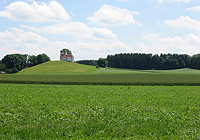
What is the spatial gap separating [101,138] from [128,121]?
321cm

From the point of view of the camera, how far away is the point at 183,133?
38.1 ft

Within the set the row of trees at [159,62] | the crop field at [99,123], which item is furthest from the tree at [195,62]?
the crop field at [99,123]

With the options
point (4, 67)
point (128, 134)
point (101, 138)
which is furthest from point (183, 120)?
point (4, 67)

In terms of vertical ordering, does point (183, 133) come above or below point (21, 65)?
below

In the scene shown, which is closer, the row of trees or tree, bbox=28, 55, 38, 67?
the row of trees

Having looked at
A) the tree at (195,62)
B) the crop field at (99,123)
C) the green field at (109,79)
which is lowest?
the crop field at (99,123)

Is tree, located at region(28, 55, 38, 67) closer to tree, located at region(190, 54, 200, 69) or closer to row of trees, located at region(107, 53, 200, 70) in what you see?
row of trees, located at region(107, 53, 200, 70)

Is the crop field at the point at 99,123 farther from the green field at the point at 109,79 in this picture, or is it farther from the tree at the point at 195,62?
the tree at the point at 195,62

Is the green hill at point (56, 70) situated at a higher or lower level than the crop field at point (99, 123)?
higher

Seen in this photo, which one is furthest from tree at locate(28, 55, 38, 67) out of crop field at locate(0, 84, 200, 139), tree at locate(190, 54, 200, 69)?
crop field at locate(0, 84, 200, 139)

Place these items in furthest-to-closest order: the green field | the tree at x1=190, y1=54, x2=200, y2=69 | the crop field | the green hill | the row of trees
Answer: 1. the row of trees
2. the tree at x1=190, y1=54, x2=200, y2=69
3. the green hill
4. the green field
5. the crop field

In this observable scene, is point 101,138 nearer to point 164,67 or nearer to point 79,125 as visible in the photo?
point 79,125

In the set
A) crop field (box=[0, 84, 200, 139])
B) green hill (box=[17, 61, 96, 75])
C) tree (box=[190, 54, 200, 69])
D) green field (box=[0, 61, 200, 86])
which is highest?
tree (box=[190, 54, 200, 69])

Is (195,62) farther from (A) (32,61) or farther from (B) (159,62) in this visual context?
(A) (32,61)
